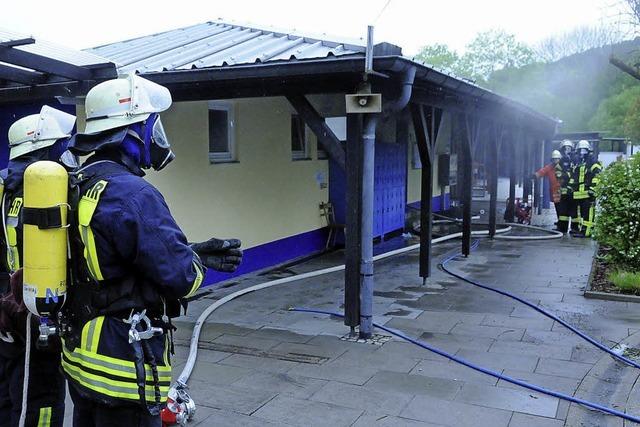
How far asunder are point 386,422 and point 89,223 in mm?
Result: 2434

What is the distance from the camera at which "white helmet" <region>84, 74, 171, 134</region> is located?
2162mm

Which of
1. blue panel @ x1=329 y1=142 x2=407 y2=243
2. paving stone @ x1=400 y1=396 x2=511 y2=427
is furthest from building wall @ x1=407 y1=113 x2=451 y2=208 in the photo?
paving stone @ x1=400 y1=396 x2=511 y2=427

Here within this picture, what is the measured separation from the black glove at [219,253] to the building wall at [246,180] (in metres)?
4.67

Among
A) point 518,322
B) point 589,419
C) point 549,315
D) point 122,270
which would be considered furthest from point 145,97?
point 549,315

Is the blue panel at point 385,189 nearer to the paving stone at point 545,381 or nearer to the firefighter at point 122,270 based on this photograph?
the paving stone at point 545,381

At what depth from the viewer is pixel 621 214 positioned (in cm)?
767

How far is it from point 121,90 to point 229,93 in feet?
12.0

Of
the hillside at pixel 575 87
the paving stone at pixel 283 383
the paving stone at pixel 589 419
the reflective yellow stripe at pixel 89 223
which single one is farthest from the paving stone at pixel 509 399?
the hillside at pixel 575 87

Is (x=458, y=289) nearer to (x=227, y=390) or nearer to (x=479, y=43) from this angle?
(x=227, y=390)

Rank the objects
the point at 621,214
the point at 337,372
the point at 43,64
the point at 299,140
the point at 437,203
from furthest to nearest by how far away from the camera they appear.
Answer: the point at 437,203
the point at 299,140
the point at 621,214
the point at 337,372
the point at 43,64

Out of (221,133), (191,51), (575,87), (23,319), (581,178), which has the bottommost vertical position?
(23,319)

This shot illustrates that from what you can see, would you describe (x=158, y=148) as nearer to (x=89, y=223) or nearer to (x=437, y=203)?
(x=89, y=223)

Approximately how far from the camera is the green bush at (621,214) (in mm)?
7562

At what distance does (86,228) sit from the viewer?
80.0 inches
